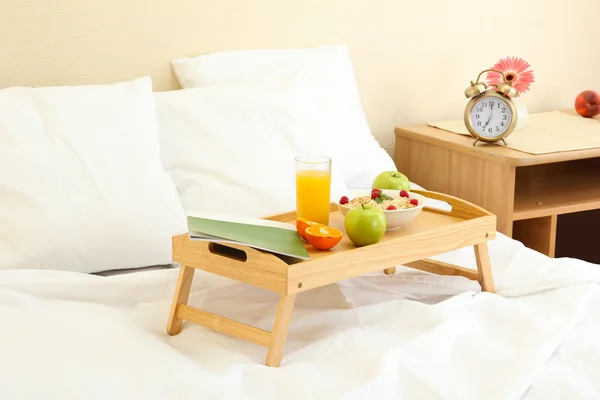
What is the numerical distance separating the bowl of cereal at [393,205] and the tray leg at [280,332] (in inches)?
12.2

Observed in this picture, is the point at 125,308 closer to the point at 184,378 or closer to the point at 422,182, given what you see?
the point at 184,378

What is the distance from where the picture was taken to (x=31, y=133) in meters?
1.75

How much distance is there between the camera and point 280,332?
4.41 feet

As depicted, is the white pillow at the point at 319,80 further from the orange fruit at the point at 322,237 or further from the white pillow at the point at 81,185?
the orange fruit at the point at 322,237

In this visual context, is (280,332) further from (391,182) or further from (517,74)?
(517,74)

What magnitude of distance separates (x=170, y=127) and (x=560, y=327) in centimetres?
104

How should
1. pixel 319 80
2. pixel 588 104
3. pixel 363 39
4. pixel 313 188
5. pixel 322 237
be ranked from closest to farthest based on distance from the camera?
pixel 322 237
pixel 313 188
pixel 319 80
pixel 363 39
pixel 588 104

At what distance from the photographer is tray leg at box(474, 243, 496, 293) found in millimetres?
1650

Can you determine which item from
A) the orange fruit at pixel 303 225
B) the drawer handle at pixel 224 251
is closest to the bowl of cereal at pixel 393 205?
the orange fruit at pixel 303 225

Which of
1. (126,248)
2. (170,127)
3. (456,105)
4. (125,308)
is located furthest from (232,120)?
(456,105)

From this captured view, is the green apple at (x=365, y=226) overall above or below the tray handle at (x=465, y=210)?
above

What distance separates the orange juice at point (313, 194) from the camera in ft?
5.20

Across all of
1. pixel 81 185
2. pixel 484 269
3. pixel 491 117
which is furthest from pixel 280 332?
pixel 491 117

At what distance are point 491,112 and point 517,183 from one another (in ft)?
1.19
